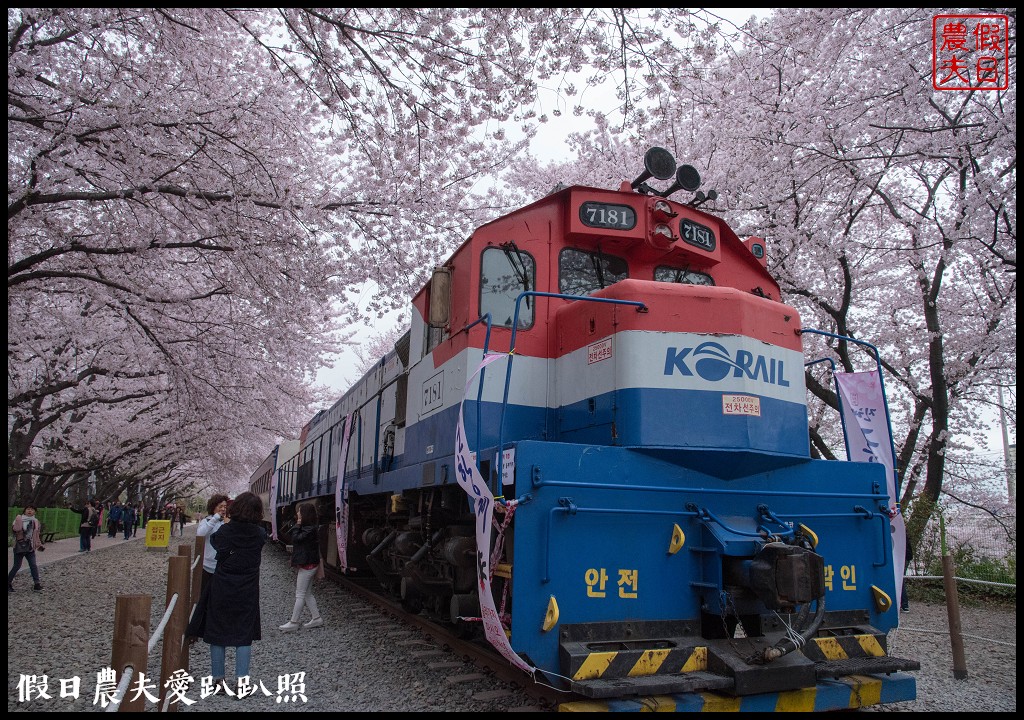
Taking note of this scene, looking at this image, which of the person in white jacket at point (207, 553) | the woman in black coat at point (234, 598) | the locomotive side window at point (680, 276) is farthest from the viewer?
the locomotive side window at point (680, 276)

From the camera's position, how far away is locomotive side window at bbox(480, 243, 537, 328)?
5027 millimetres

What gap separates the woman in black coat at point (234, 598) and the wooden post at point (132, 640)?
1810 millimetres

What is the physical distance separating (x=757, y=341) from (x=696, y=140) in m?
9.74

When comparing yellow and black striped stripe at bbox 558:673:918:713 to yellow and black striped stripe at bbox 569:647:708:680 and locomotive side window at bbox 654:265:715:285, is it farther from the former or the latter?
locomotive side window at bbox 654:265:715:285

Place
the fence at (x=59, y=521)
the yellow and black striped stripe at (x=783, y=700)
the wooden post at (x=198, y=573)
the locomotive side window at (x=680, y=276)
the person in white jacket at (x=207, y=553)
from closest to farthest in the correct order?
the yellow and black striped stripe at (x=783, y=700), the person in white jacket at (x=207, y=553), the locomotive side window at (x=680, y=276), the wooden post at (x=198, y=573), the fence at (x=59, y=521)

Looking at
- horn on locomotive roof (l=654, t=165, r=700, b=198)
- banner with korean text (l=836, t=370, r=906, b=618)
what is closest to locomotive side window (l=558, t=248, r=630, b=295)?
horn on locomotive roof (l=654, t=165, r=700, b=198)

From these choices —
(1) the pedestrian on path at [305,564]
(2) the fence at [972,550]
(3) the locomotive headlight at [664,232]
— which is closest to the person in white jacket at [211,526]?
(1) the pedestrian on path at [305,564]

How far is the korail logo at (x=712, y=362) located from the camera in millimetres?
4402

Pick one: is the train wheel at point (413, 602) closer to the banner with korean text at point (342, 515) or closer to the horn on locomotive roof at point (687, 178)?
the banner with korean text at point (342, 515)

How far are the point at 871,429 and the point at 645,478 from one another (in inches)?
92.7

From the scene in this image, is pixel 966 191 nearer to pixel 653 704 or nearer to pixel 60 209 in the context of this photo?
pixel 653 704

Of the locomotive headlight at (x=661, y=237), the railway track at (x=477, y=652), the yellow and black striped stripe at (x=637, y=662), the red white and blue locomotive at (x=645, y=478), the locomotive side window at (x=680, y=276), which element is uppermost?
the locomotive headlight at (x=661, y=237)

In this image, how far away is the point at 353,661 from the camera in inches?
233

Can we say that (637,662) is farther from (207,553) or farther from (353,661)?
(207,553)
